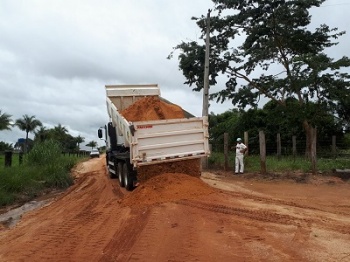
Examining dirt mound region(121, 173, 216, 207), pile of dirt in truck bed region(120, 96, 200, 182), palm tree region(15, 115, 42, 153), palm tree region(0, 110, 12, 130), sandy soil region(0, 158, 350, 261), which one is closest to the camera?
sandy soil region(0, 158, 350, 261)

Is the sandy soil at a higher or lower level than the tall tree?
lower

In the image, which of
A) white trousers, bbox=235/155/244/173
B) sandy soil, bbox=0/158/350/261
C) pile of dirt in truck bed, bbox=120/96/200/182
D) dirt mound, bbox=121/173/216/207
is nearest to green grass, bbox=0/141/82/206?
sandy soil, bbox=0/158/350/261

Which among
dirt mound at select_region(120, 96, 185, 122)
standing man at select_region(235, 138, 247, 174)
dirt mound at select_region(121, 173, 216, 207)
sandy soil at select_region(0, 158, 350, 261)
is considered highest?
dirt mound at select_region(120, 96, 185, 122)

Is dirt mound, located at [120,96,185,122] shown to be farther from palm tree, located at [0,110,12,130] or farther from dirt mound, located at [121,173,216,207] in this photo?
palm tree, located at [0,110,12,130]

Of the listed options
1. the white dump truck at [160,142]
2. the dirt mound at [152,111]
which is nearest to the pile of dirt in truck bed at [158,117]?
the dirt mound at [152,111]

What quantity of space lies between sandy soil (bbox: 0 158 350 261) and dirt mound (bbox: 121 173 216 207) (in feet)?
0.08

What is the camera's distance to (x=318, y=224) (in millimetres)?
7504

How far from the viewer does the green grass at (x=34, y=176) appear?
1264 centimetres

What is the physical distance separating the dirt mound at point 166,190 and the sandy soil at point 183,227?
0.02m

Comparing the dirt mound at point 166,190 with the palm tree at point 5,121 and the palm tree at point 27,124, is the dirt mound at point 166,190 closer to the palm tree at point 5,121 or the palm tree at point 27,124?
the palm tree at point 5,121

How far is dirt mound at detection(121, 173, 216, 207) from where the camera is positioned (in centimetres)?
979

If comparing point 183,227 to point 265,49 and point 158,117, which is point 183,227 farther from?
point 265,49

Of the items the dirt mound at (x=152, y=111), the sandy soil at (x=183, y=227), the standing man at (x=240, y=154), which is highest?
the dirt mound at (x=152, y=111)

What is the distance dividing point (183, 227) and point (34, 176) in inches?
373
